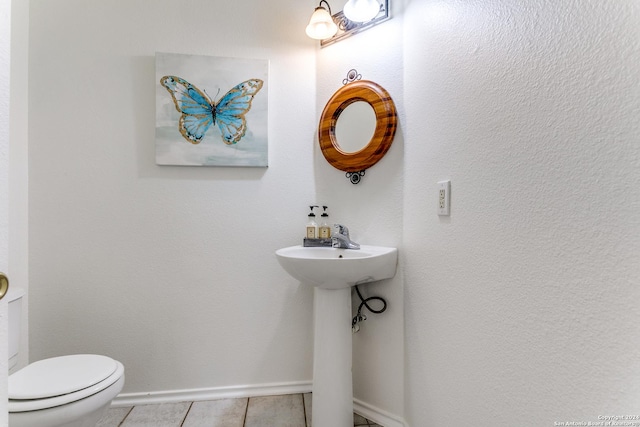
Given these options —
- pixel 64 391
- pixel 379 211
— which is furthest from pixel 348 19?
pixel 64 391

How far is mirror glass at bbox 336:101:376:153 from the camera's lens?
1551mm

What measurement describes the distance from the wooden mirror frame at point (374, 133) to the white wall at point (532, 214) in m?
0.25

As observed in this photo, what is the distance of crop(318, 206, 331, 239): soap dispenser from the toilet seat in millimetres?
1085

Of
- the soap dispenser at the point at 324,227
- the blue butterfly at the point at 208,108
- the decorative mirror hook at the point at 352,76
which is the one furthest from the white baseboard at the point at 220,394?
the decorative mirror hook at the point at 352,76

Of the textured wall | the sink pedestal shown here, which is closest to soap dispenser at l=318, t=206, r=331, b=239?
the sink pedestal

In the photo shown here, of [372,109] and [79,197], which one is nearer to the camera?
[372,109]

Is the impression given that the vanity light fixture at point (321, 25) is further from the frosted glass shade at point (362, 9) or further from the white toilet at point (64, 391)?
the white toilet at point (64, 391)

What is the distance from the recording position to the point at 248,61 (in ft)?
5.75

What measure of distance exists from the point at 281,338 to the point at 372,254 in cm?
83

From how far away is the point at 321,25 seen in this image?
1.65 metres

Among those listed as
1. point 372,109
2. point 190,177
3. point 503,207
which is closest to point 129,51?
point 190,177

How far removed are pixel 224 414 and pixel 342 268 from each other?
1.06 metres

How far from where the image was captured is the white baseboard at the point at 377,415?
1466mm

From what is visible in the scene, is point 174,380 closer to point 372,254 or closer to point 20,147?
point 372,254
